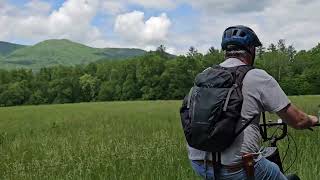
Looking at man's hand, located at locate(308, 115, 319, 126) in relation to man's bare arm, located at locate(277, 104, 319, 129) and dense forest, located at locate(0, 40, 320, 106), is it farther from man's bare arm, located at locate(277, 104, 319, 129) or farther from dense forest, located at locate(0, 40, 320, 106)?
dense forest, located at locate(0, 40, 320, 106)

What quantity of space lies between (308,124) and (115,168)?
556 centimetres

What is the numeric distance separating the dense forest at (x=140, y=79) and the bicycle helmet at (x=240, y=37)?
307 ft

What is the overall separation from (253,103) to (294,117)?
38 centimetres

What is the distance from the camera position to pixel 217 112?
3666mm

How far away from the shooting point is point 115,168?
9.05 m

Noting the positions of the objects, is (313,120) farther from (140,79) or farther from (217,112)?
(140,79)

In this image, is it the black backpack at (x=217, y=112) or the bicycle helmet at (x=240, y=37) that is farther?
the bicycle helmet at (x=240, y=37)

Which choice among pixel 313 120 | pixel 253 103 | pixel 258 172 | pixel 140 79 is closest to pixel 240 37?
pixel 253 103

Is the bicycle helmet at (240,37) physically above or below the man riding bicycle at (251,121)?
above

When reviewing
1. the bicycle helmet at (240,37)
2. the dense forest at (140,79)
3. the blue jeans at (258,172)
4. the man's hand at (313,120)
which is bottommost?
the dense forest at (140,79)

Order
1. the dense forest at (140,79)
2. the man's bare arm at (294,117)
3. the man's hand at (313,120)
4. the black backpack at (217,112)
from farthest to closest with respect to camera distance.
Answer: the dense forest at (140,79), the man's hand at (313,120), the man's bare arm at (294,117), the black backpack at (217,112)

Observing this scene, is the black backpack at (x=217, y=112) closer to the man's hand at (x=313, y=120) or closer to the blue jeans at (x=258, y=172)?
the blue jeans at (x=258, y=172)

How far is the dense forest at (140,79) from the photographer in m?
106

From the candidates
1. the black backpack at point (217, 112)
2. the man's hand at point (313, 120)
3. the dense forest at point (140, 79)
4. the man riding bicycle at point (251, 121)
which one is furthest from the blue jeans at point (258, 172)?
the dense forest at point (140, 79)
